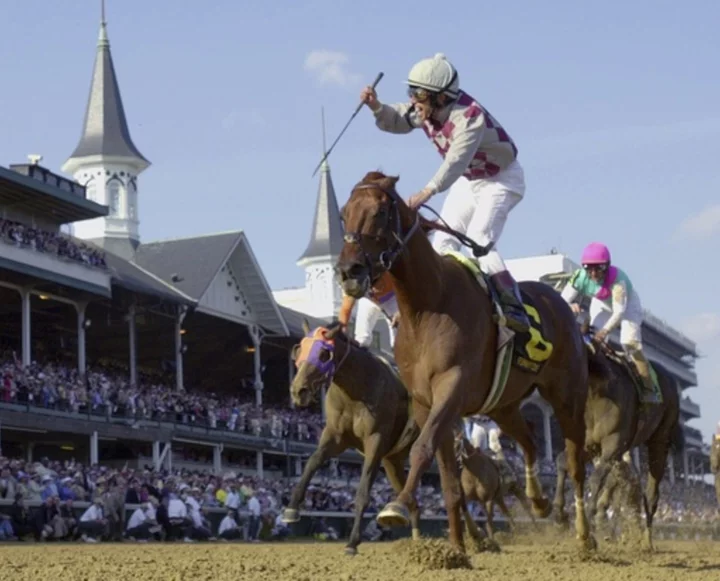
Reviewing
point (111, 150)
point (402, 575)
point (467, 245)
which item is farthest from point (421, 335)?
point (111, 150)

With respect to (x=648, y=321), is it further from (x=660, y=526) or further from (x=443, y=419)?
(x=443, y=419)

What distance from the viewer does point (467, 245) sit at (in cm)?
942

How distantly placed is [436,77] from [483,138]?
2.21 ft

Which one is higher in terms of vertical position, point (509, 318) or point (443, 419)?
point (509, 318)

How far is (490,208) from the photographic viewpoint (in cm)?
966

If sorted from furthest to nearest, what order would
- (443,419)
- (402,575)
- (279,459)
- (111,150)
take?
(111,150) → (279,459) → (443,419) → (402,575)

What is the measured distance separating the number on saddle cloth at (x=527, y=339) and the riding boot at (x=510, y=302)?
67 millimetres

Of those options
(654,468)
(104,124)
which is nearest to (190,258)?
(104,124)

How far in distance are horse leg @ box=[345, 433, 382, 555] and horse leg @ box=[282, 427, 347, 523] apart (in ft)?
0.88

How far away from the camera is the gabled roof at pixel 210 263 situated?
39.5 m

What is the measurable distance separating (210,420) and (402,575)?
28.2m

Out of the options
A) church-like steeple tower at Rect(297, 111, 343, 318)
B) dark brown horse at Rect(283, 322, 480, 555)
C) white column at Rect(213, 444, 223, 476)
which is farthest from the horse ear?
church-like steeple tower at Rect(297, 111, 343, 318)

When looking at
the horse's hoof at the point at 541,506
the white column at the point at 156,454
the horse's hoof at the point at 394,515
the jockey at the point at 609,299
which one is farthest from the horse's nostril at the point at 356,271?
the white column at the point at 156,454

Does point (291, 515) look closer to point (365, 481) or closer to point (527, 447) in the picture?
point (365, 481)
